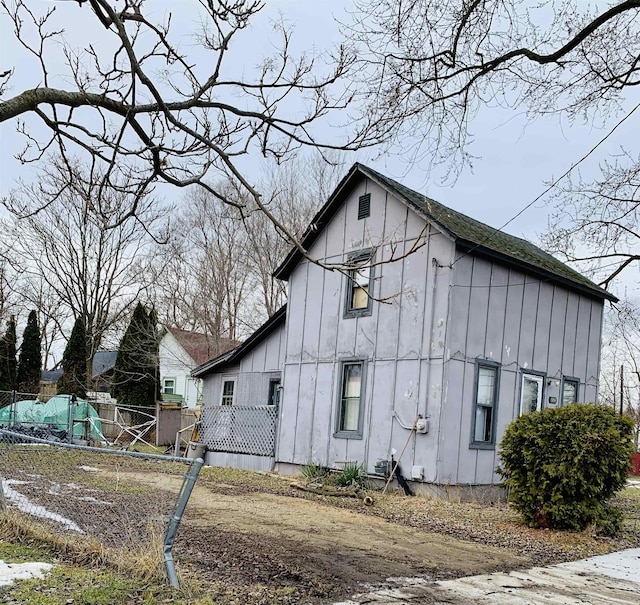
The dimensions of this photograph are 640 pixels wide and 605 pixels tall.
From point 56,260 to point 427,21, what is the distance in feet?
79.7

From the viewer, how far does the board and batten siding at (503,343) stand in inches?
507

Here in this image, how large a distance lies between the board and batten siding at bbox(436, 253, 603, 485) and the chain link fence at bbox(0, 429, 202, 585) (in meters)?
7.35

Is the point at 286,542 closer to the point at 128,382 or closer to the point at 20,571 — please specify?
the point at 20,571

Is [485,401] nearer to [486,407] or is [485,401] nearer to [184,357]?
[486,407]

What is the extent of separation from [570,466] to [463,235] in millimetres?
5295

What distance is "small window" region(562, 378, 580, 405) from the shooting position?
1561 centimetres

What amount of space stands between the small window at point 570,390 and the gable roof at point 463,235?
6.89 feet

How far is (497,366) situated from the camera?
45.1ft

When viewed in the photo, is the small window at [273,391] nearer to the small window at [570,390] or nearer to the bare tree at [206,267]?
the small window at [570,390]

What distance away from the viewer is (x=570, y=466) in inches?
356

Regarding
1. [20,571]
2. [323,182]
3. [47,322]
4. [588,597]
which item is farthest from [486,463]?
[47,322]

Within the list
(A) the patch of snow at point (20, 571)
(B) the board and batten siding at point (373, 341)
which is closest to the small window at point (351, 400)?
(B) the board and batten siding at point (373, 341)

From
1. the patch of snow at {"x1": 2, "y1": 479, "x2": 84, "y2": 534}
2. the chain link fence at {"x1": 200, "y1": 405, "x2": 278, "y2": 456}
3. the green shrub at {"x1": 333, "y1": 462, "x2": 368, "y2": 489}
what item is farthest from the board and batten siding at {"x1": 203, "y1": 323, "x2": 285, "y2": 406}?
the patch of snow at {"x1": 2, "y1": 479, "x2": 84, "y2": 534}

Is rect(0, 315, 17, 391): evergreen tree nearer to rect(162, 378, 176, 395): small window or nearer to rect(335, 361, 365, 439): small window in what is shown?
rect(162, 378, 176, 395): small window
